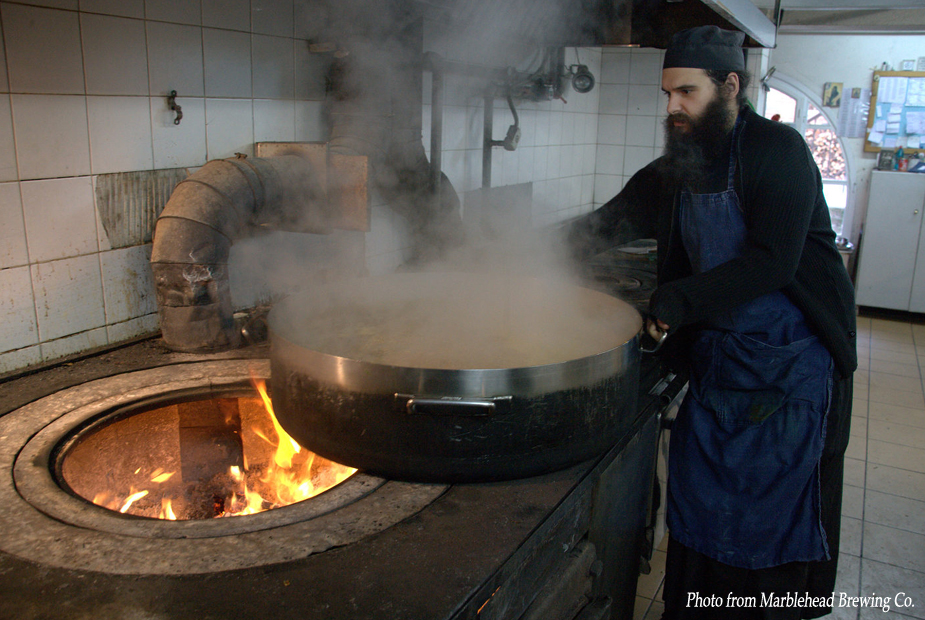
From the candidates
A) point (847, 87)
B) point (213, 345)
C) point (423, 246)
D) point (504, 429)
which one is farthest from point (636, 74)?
point (504, 429)

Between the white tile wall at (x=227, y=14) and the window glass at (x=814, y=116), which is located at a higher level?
the window glass at (x=814, y=116)

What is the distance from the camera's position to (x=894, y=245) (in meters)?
5.77

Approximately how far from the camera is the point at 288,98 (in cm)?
205

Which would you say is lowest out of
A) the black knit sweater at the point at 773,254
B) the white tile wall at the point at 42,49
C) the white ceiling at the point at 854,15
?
the black knit sweater at the point at 773,254

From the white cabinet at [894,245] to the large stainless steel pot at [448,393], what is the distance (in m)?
5.29

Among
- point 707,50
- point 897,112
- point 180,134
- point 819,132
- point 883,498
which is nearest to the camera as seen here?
point 707,50

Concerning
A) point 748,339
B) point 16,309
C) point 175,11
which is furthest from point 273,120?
point 748,339

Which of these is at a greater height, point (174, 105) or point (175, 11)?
point (175, 11)

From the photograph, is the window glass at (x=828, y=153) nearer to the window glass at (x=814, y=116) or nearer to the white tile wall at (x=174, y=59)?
the window glass at (x=814, y=116)

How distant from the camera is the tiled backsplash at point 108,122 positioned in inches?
57.8

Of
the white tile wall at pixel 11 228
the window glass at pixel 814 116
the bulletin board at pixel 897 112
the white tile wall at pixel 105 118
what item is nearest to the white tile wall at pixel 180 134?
the white tile wall at pixel 105 118

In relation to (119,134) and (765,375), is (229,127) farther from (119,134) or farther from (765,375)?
(765,375)

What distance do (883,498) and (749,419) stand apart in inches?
70.9

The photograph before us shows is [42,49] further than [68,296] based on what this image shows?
No
